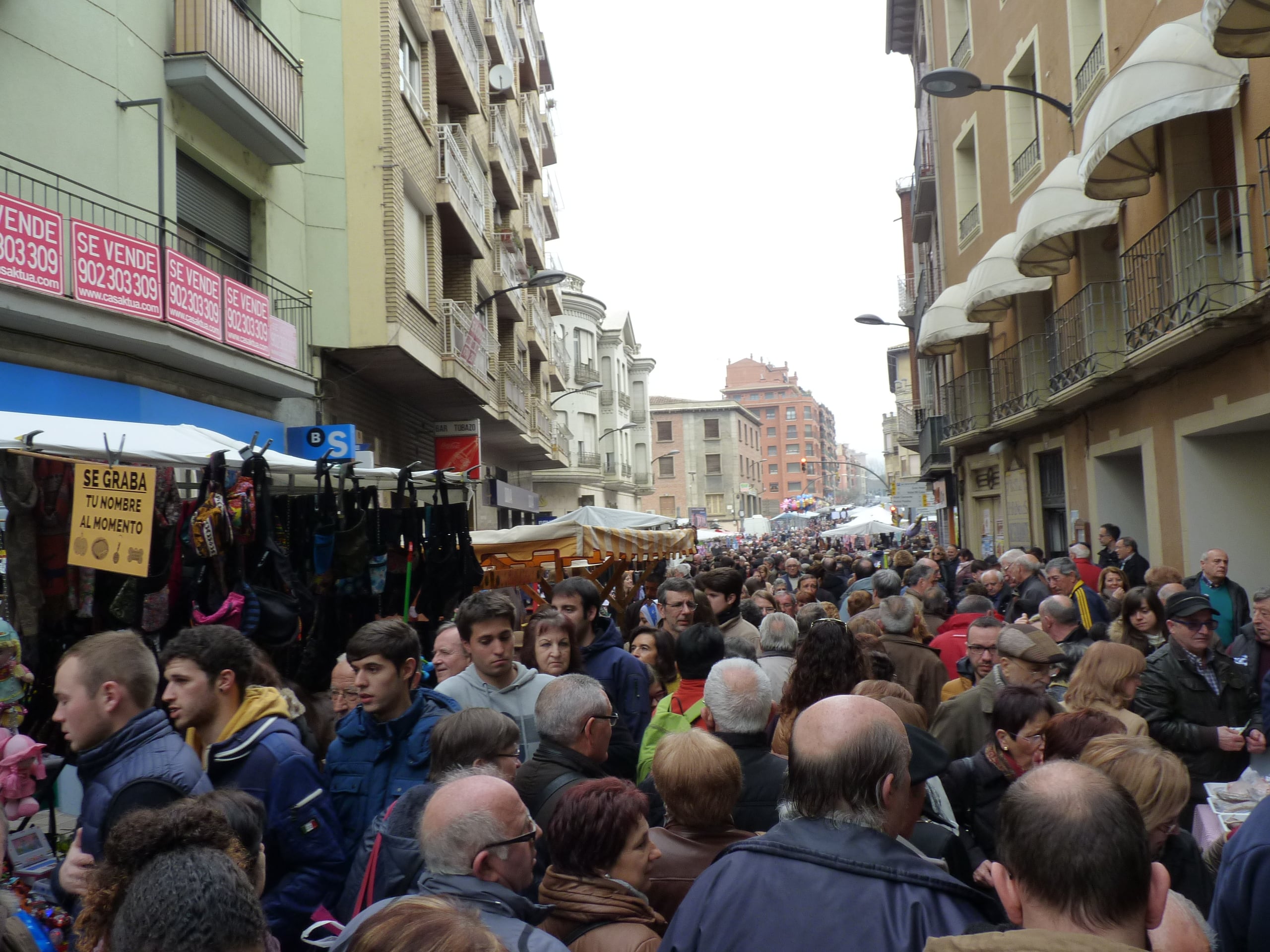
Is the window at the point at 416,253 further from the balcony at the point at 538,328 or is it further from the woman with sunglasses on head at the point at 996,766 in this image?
the balcony at the point at 538,328

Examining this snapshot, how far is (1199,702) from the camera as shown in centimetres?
539

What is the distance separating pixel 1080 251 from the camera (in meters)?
15.7

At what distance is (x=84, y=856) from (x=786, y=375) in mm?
158970

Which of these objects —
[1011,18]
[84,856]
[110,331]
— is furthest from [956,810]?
[1011,18]

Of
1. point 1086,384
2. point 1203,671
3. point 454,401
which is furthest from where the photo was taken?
point 454,401

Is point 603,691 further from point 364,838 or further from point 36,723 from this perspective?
point 36,723

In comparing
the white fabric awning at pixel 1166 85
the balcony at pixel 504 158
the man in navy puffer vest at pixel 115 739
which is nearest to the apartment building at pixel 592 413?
the balcony at pixel 504 158

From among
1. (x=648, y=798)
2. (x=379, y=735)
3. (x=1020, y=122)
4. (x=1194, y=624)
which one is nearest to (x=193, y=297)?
(x=379, y=735)

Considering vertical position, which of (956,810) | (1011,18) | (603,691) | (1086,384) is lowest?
(956,810)

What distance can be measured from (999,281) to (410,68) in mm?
10523

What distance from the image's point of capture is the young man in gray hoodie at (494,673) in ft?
16.2

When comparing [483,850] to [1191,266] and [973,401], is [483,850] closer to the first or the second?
[1191,266]

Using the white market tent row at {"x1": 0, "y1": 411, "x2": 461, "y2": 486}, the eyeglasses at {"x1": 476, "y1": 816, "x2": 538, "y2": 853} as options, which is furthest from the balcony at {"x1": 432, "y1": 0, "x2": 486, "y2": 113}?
the eyeglasses at {"x1": 476, "y1": 816, "x2": 538, "y2": 853}

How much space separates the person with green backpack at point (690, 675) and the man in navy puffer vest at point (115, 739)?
6.74ft
